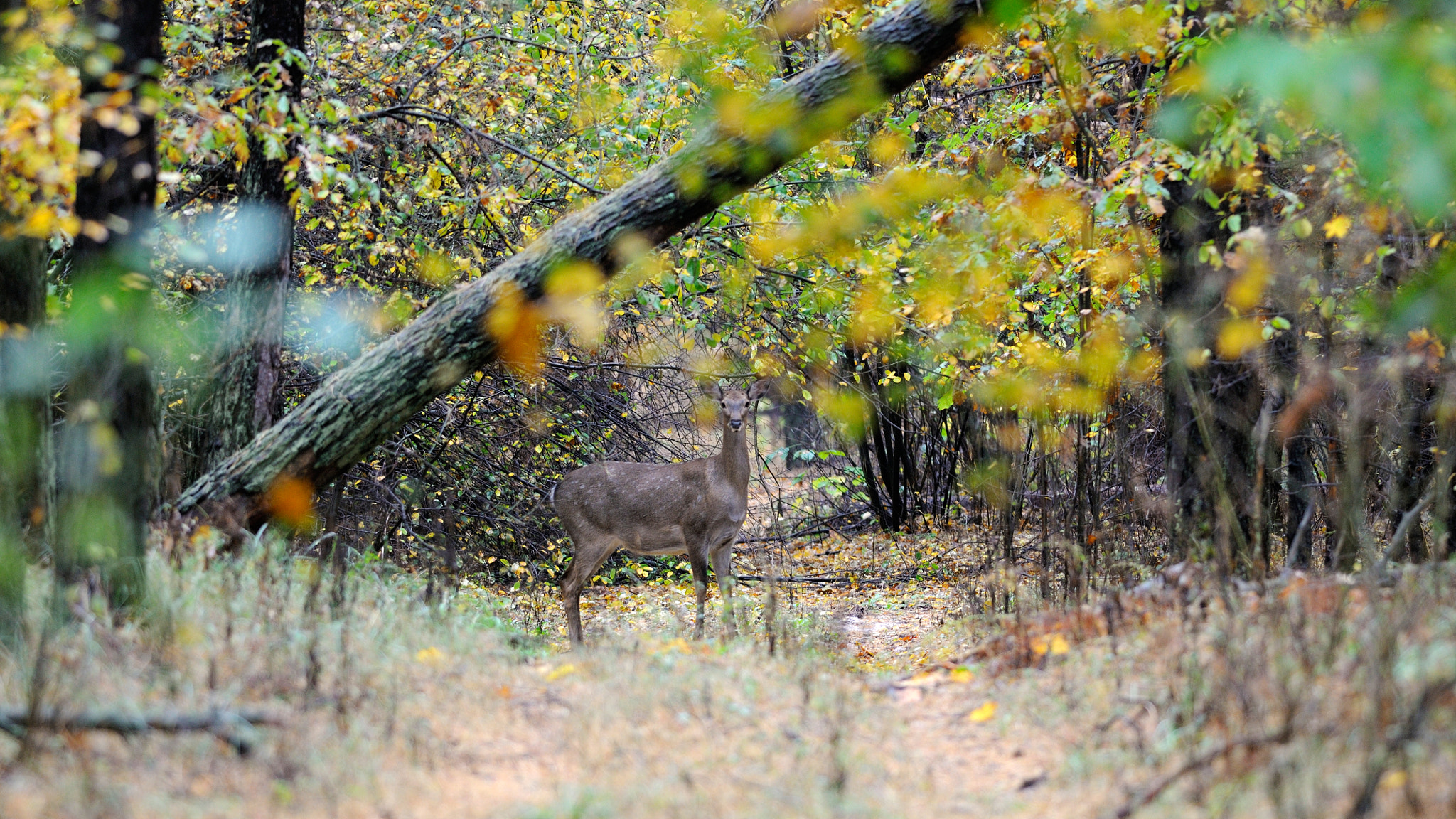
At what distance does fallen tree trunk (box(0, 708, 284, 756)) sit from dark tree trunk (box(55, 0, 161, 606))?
1.29 metres

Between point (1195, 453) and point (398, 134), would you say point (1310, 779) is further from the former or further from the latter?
point (398, 134)

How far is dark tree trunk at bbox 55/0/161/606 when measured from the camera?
16.7 feet

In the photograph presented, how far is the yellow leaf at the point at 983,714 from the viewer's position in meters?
5.35

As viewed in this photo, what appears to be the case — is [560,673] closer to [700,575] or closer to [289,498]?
[289,498]

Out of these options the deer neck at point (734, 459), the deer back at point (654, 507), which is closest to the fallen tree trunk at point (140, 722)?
the deer back at point (654, 507)

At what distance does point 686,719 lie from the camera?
5047 millimetres

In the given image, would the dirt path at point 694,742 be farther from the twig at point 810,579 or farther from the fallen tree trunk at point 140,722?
the twig at point 810,579

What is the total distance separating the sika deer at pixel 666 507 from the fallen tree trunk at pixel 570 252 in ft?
14.3

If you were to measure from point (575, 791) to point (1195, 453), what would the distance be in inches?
193

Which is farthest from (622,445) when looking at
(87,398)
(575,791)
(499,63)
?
(575,791)

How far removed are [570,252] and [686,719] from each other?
3.13 m

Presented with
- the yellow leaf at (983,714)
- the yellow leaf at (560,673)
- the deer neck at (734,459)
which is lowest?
the yellow leaf at (983,714)

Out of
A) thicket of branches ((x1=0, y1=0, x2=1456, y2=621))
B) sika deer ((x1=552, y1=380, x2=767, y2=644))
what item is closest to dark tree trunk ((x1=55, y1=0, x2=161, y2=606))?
thicket of branches ((x1=0, y1=0, x2=1456, y2=621))

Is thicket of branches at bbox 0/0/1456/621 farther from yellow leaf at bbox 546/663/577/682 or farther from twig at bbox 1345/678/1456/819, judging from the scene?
yellow leaf at bbox 546/663/577/682
